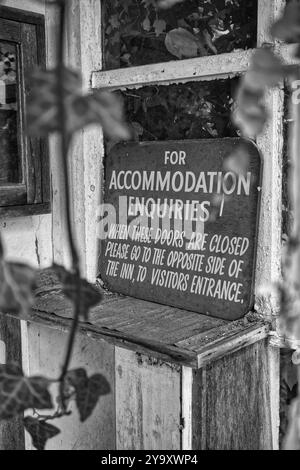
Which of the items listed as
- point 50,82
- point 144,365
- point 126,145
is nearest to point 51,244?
point 126,145

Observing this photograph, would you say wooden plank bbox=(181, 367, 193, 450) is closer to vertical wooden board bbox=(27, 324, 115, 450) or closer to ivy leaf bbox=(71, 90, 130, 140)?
vertical wooden board bbox=(27, 324, 115, 450)

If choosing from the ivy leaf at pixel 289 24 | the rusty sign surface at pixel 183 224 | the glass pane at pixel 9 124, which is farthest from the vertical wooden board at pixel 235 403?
the ivy leaf at pixel 289 24

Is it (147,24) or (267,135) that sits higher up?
(147,24)

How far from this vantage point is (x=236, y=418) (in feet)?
5.28

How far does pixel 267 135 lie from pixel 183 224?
15.8 inches

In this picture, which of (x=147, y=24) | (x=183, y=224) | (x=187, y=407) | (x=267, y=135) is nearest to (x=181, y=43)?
(x=147, y=24)

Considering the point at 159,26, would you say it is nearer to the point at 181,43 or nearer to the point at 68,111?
the point at 181,43

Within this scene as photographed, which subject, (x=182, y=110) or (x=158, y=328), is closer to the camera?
(x=158, y=328)

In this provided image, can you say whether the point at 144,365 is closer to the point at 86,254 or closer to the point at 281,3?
the point at 86,254

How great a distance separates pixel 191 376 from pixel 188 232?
0.49 m

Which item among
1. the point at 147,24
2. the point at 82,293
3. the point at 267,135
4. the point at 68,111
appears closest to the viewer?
the point at 68,111

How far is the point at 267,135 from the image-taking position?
5.22 ft
